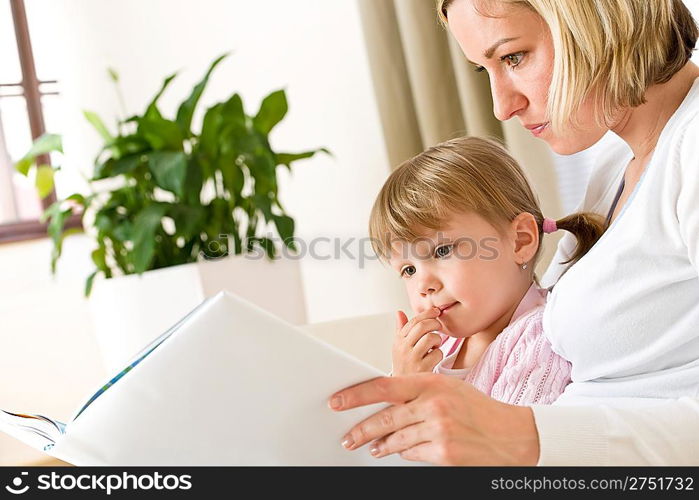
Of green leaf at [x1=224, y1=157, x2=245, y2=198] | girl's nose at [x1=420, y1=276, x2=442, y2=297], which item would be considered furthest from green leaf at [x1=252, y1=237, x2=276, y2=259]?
girl's nose at [x1=420, y1=276, x2=442, y2=297]

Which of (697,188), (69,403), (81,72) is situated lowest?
(69,403)

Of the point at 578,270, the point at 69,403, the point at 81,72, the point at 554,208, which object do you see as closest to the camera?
the point at 578,270

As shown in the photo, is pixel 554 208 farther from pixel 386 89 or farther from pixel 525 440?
pixel 525 440

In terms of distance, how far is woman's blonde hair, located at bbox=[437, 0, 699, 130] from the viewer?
0.94 m

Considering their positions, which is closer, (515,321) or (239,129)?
(515,321)

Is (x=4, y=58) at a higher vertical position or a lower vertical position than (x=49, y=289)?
higher

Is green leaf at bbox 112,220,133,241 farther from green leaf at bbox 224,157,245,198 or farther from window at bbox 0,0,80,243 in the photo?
window at bbox 0,0,80,243

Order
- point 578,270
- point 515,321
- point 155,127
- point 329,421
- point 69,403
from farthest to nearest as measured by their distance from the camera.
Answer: point 69,403 → point 155,127 → point 515,321 → point 578,270 → point 329,421

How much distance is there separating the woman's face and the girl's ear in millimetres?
127

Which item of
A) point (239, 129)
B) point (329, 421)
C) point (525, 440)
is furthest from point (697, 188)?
point (239, 129)

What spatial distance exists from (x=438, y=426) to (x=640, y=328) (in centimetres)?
32

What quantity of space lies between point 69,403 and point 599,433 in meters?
2.36

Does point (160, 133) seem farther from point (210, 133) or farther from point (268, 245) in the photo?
point (268, 245)

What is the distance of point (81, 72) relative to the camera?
330 centimetres
